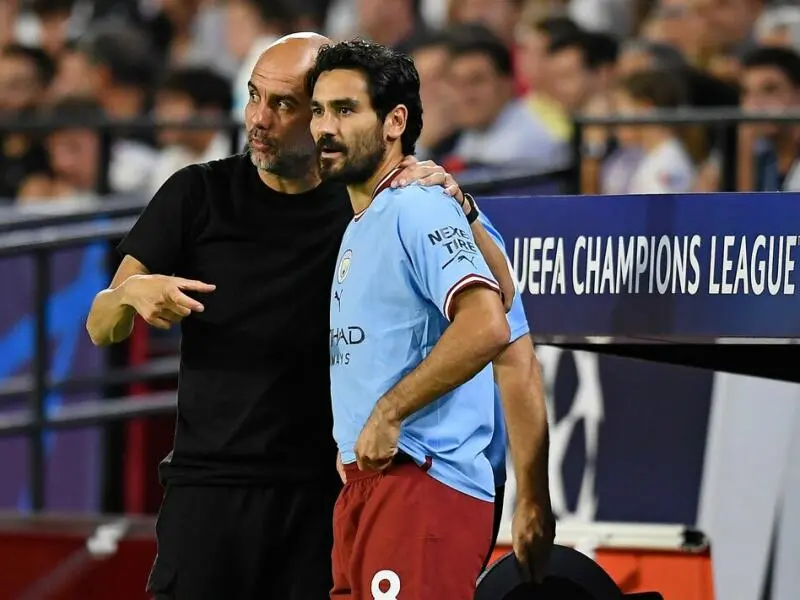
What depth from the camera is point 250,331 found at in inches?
157

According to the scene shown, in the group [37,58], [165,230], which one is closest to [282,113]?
[165,230]

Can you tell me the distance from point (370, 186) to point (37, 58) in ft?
26.0

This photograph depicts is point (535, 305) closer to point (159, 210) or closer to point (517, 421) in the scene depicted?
point (517, 421)

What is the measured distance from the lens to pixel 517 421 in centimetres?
390

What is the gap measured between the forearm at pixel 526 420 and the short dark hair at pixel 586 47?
5.03m

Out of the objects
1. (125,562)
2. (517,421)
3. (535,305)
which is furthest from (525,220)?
(125,562)

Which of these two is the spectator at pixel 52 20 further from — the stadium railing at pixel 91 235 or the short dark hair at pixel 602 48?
the short dark hair at pixel 602 48

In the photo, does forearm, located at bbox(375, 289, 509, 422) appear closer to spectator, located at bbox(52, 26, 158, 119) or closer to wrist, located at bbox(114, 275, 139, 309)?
wrist, located at bbox(114, 275, 139, 309)

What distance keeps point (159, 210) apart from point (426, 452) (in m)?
0.91

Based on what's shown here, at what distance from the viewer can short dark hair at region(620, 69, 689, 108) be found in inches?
297

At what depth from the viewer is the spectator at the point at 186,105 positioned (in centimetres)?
939

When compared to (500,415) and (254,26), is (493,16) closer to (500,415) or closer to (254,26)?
(254,26)

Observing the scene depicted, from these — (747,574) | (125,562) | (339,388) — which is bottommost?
(125,562)

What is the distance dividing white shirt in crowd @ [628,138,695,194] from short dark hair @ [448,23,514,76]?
1.66 metres
